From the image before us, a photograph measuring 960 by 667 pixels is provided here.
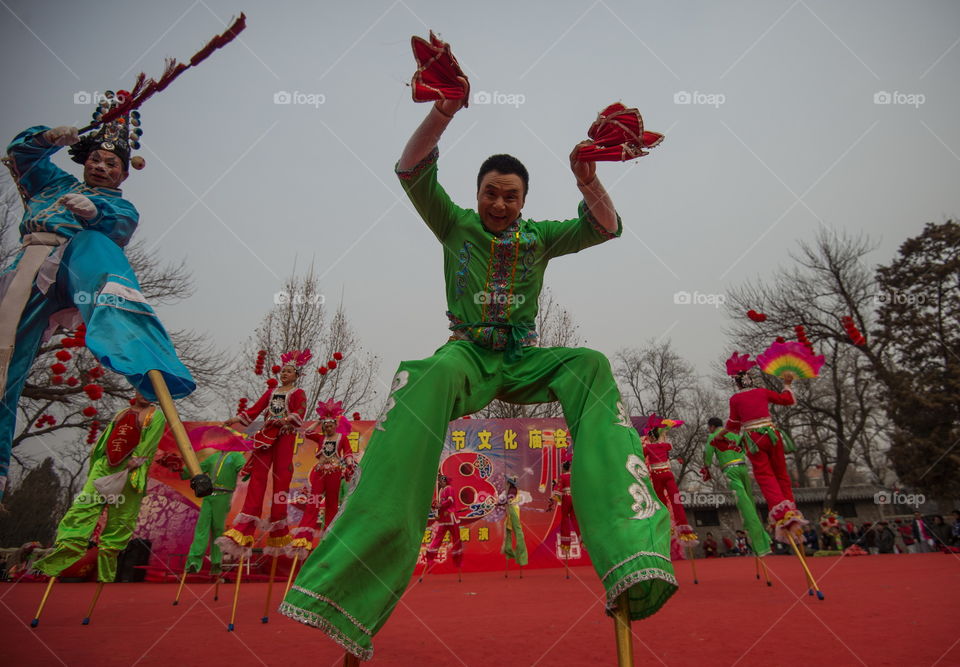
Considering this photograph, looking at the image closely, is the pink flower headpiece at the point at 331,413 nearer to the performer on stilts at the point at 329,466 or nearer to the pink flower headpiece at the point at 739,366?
the performer on stilts at the point at 329,466

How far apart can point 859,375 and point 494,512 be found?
651 inches

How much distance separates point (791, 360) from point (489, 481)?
9.70 meters

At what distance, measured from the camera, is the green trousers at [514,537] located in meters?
12.9

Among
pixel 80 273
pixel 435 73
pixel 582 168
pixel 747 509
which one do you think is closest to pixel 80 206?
pixel 80 273

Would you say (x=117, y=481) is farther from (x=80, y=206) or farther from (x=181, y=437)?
(x=181, y=437)

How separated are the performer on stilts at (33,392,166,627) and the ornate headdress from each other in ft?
12.2

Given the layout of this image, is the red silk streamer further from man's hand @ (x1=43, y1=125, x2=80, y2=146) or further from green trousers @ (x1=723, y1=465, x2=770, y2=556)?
green trousers @ (x1=723, y1=465, x2=770, y2=556)

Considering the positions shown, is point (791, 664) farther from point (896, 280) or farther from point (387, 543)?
point (896, 280)

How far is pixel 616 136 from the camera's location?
2104 millimetres

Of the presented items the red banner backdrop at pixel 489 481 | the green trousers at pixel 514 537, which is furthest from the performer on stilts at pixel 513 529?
the red banner backdrop at pixel 489 481

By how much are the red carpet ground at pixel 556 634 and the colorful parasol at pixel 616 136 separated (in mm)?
2511

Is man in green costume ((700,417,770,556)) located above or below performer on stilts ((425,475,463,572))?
above

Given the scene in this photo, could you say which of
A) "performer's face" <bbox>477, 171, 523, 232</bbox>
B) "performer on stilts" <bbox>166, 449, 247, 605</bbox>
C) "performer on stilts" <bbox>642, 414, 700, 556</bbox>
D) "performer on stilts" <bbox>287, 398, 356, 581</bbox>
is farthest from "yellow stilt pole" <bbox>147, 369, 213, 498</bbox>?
"performer on stilts" <bbox>166, 449, 247, 605</bbox>

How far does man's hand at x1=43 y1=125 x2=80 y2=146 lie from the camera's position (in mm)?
2430
